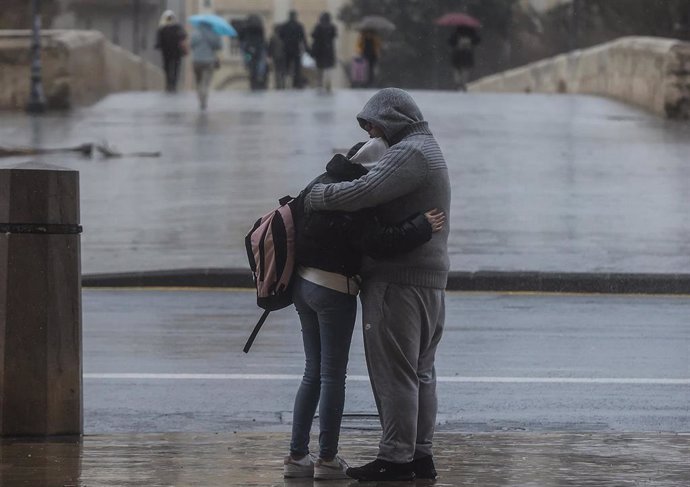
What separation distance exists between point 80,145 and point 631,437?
18124 mm

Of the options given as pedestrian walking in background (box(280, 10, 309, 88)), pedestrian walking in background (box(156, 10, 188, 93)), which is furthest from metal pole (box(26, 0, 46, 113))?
pedestrian walking in background (box(280, 10, 309, 88))

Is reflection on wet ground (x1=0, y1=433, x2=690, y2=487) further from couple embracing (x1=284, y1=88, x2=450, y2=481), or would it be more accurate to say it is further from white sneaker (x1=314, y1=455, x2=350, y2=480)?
couple embracing (x1=284, y1=88, x2=450, y2=481)

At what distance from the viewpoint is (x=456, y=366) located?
1100cm

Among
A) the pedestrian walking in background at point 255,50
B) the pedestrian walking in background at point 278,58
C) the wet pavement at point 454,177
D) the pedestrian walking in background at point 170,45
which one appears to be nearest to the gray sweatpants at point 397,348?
the wet pavement at point 454,177

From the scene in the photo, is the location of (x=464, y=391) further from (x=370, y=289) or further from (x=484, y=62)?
(x=484, y=62)

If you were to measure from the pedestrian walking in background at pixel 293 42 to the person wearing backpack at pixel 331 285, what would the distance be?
35.5 m

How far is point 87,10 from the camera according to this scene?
80562 mm

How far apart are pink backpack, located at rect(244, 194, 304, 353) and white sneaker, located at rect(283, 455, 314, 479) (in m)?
0.66

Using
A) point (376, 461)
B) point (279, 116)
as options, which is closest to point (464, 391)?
point (376, 461)

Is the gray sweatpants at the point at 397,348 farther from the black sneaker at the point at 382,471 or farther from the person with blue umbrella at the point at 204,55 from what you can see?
the person with blue umbrella at the point at 204,55

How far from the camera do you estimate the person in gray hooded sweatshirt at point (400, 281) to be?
6.73 meters

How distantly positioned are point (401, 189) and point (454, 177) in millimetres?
15921

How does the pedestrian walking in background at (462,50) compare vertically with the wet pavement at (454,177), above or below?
above

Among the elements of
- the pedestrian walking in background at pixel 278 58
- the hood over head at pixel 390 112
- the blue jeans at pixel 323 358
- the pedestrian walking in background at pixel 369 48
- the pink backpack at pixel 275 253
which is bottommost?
the pedestrian walking in background at pixel 278 58
